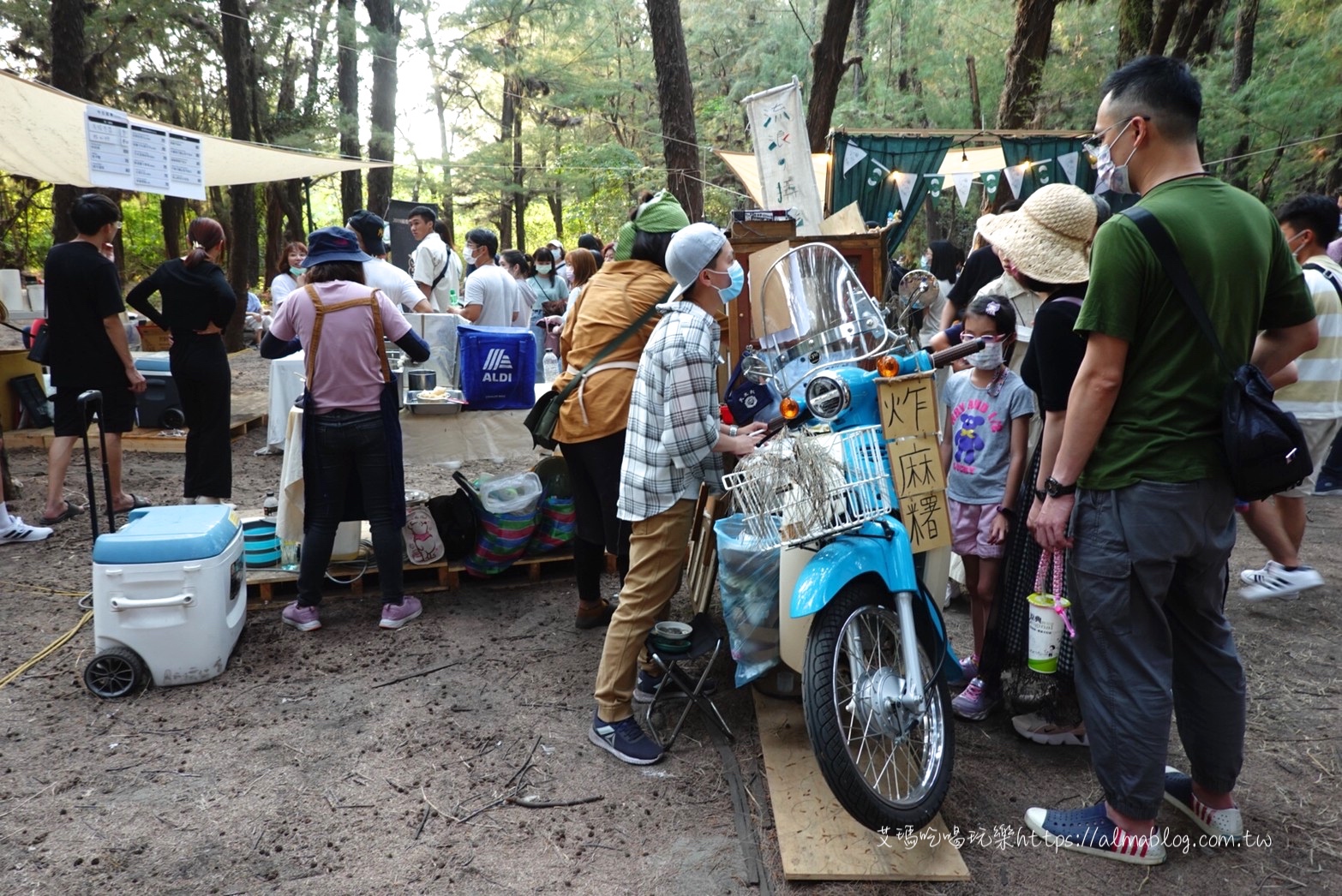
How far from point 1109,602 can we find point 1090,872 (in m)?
0.82

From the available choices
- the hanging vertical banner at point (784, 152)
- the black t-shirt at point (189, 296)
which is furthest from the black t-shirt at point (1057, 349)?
the black t-shirt at point (189, 296)

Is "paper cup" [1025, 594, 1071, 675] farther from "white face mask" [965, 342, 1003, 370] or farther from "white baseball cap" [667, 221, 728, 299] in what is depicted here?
"white baseball cap" [667, 221, 728, 299]

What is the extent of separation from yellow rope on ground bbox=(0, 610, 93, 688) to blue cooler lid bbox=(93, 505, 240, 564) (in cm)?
80

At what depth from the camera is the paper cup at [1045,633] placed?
247cm

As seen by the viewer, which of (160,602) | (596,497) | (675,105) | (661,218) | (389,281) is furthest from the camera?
(675,105)

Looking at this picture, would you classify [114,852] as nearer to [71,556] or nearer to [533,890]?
[533,890]

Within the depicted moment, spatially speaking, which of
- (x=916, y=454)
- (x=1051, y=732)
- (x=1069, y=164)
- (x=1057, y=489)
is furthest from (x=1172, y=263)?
(x=1069, y=164)

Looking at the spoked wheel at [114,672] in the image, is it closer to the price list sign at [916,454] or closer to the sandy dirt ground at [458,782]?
the sandy dirt ground at [458,782]

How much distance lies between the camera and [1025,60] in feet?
37.8

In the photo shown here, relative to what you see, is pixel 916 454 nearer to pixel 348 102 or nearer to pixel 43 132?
pixel 43 132

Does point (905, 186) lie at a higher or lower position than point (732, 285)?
higher

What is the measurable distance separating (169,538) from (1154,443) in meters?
3.50

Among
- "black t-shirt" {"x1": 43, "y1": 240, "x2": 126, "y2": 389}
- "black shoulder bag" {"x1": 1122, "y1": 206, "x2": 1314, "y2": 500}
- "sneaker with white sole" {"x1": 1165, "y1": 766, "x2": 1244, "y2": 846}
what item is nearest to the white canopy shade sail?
"black t-shirt" {"x1": 43, "y1": 240, "x2": 126, "y2": 389}

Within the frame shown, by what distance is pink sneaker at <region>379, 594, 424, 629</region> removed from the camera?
13.7ft
